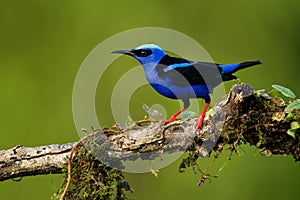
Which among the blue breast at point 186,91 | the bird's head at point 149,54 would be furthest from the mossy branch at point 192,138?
the bird's head at point 149,54

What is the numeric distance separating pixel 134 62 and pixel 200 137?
13.8ft

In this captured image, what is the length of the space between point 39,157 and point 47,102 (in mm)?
3888

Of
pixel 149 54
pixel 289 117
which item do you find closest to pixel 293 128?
pixel 289 117

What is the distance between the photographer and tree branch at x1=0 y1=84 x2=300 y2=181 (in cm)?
377

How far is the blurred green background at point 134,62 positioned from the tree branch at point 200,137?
10.6ft

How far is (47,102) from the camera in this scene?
8023 millimetres

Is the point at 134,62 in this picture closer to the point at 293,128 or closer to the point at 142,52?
the point at 142,52

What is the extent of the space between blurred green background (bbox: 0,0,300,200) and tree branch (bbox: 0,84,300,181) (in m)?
3.23

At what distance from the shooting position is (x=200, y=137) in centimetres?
394

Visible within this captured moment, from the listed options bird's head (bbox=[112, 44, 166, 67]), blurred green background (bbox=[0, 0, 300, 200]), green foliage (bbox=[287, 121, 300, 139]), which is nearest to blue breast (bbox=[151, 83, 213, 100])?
bird's head (bbox=[112, 44, 166, 67])

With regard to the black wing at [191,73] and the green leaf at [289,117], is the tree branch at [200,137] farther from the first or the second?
the black wing at [191,73]

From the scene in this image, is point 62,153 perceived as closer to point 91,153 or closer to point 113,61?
point 91,153

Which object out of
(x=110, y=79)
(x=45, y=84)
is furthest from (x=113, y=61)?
(x=45, y=84)

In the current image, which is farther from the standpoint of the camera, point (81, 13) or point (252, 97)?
point (81, 13)
